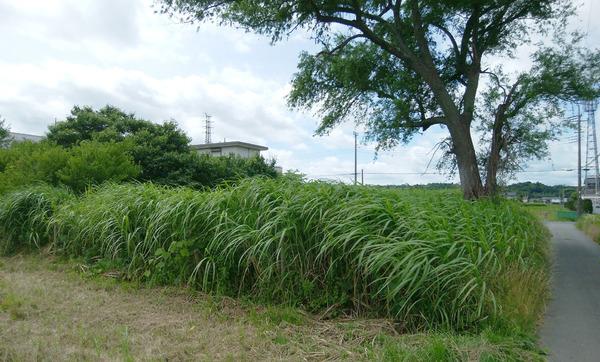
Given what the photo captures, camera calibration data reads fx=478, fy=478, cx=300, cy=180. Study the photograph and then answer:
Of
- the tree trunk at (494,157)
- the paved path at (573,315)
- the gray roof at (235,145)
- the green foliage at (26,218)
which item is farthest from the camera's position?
the gray roof at (235,145)

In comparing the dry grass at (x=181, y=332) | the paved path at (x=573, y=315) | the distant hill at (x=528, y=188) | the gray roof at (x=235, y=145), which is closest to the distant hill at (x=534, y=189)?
the distant hill at (x=528, y=188)

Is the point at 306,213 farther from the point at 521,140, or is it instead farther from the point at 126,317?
the point at 521,140

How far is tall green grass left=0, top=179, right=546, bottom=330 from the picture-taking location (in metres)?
4.45

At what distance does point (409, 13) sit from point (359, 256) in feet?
39.5

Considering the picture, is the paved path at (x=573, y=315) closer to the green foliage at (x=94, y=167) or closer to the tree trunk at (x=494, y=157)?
the tree trunk at (x=494, y=157)

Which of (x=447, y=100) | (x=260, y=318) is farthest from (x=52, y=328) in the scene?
(x=447, y=100)

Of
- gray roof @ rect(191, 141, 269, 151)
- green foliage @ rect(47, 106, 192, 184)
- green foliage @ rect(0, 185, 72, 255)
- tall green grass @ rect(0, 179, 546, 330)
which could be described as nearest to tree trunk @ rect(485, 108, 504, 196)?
tall green grass @ rect(0, 179, 546, 330)

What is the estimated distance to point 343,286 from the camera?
4.98m

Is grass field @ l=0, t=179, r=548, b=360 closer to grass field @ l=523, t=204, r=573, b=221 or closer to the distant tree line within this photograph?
the distant tree line

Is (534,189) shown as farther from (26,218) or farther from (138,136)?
(26,218)

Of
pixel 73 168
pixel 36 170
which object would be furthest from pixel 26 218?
pixel 36 170

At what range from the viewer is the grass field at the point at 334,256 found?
174 inches

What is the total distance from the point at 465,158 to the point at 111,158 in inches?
360

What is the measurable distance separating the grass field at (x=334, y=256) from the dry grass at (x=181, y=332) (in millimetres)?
97
